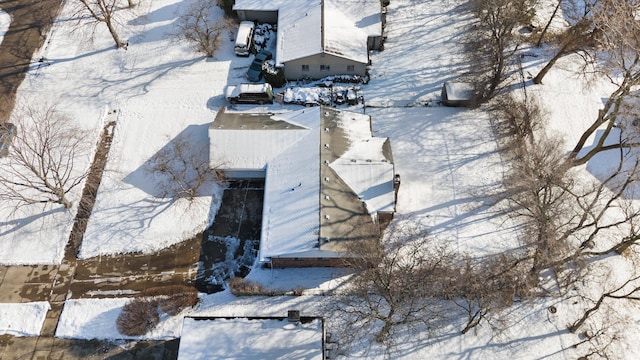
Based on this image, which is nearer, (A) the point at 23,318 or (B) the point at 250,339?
(B) the point at 250,339

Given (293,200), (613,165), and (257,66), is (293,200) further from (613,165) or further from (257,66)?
(613,165)

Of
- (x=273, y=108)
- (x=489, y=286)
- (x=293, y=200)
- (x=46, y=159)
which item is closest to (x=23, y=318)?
(x=46, y=159)

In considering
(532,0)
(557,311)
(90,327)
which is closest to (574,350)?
(557,311)

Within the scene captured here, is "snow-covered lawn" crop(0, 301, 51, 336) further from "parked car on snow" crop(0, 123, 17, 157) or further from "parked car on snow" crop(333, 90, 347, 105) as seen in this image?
"parked car on snow" crop(333, 90, 347, 105)

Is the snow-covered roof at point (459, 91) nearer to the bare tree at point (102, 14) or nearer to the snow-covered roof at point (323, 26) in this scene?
the snow-covered roof at point (323, 26)

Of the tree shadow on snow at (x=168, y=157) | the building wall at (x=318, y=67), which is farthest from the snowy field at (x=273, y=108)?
the building wall at (x=318, y=67)

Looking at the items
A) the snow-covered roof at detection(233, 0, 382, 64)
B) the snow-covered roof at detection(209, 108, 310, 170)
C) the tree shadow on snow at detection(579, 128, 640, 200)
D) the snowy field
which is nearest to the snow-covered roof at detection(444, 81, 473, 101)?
the snowy field
